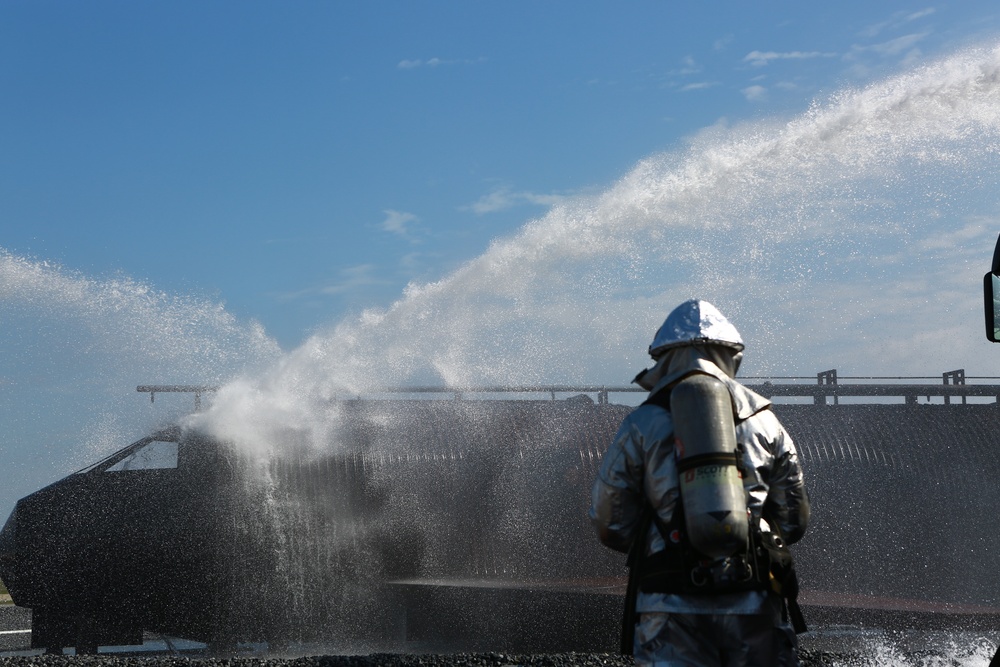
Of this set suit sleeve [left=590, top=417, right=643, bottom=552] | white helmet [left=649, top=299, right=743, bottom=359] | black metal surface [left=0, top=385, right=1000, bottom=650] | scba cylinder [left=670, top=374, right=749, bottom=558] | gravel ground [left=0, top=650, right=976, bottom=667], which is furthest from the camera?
black metal surface [left=0, top=385, right=1000, bottom=650]

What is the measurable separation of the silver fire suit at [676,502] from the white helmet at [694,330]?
0.06 m

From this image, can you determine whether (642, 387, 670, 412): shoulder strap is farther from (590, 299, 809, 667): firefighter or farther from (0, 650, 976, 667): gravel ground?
(0, 650, 976, 667): gravel ground

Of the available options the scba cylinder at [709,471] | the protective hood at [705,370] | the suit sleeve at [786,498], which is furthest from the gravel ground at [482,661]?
the scba cylinder at [709,471]

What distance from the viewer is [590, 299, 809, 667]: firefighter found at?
3.84 m

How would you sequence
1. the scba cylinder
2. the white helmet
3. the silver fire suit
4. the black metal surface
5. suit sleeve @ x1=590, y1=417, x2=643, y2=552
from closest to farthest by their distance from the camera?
the scba cylinder, the silver fire suit, suit sleeve @ x1=590, y1=417, x2=643, y2=552, the white helmet, the black metal surface

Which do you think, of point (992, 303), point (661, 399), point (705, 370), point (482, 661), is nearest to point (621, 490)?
point (661, 399)

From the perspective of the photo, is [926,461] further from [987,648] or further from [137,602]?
[137,602]

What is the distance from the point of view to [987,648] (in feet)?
32.0

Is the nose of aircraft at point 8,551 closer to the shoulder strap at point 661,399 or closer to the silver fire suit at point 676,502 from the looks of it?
the silver fire suit at point 676,502

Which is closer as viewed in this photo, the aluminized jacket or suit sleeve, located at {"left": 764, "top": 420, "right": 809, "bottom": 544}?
the aluminized jacket

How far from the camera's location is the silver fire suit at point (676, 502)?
155 inches

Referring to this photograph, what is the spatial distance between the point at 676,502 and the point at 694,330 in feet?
2.45

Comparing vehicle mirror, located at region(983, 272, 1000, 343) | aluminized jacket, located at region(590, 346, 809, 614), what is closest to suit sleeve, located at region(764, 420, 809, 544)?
aluminized jacket, located at region(590, 346, 809, 614)

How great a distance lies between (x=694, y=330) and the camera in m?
4.30
